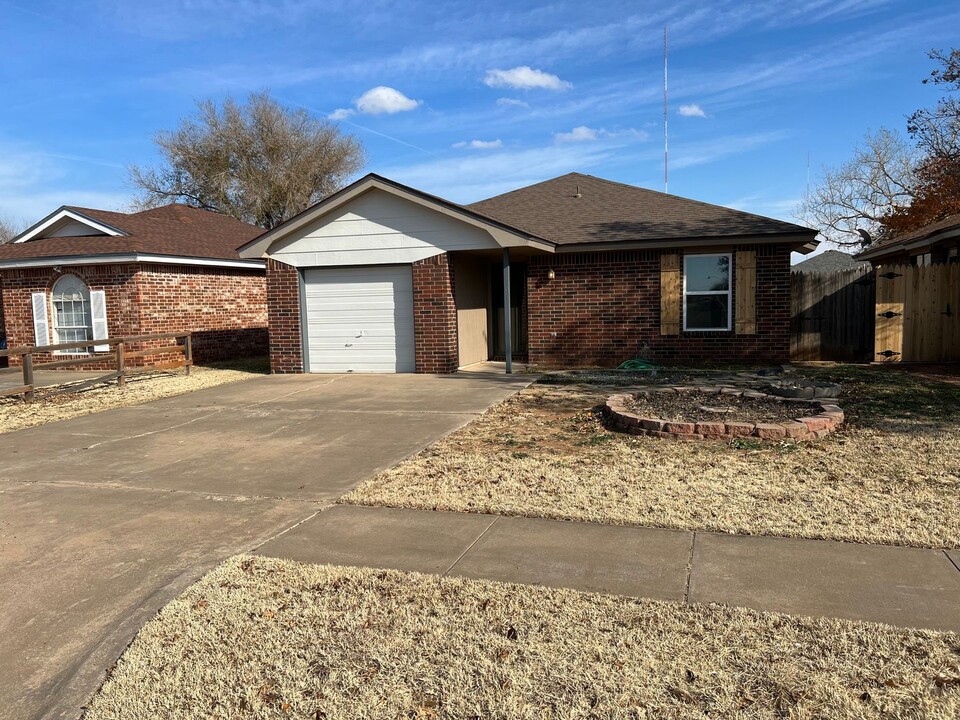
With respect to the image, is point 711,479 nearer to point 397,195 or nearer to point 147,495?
point 147,495

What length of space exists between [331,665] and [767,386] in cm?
865

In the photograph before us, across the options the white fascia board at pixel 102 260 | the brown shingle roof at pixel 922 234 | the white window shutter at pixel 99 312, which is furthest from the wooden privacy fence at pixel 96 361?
the brown shingle roof at pixel 922 234

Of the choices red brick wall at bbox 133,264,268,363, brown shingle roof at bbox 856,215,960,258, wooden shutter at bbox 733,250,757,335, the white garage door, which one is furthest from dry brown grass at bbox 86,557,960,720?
red brick wall at bbox 133,264,268,363

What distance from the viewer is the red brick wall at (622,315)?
14398 mm

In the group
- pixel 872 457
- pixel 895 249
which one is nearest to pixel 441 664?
pixel 872 457

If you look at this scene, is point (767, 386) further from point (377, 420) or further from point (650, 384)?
point (377, 420)

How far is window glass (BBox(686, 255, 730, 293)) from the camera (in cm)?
1466

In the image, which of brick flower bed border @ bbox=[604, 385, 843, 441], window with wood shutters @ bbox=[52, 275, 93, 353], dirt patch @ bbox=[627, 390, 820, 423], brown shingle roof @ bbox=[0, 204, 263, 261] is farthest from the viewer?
window with wood shutters @ bbox=[52, 275, 93, 353]

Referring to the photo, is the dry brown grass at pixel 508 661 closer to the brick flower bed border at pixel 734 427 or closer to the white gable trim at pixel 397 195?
the brick flower bed border at pixel 734 427

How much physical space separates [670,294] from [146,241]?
1255cm

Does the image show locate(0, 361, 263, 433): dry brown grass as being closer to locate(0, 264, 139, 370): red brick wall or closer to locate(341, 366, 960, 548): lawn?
locate(0, 264, 139, 370): red brick wall

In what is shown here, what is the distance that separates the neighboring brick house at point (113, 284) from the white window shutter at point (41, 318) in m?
0.03

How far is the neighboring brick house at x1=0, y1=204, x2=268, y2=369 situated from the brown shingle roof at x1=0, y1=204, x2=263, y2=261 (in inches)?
1.4

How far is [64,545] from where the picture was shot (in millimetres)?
5125
